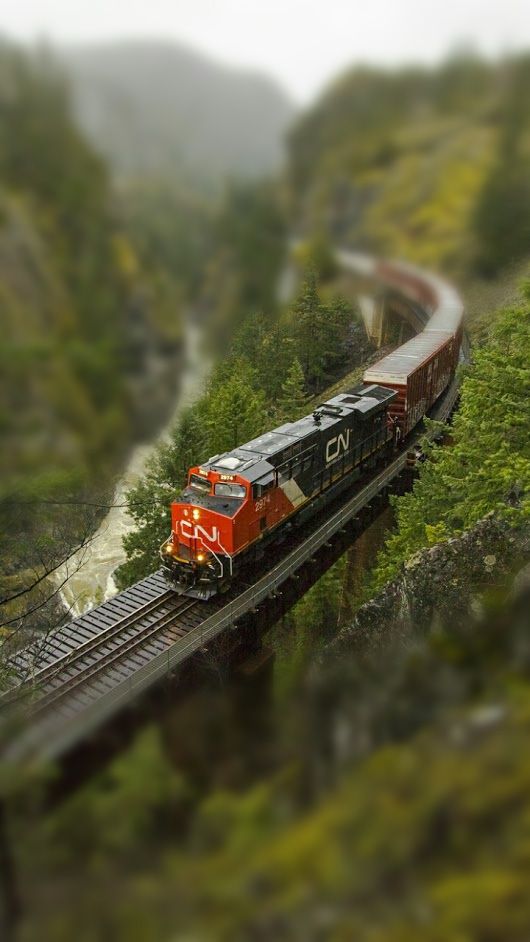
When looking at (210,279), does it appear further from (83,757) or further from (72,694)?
(72,694)

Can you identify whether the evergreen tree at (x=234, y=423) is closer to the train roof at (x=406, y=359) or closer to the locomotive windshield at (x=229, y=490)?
the train roof at (x=406, y=359)

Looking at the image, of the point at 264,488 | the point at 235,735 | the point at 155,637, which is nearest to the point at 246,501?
the point at 264,488

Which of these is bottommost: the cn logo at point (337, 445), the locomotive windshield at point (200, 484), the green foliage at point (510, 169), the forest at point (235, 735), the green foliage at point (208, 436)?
the green foliage at point (208, 436)

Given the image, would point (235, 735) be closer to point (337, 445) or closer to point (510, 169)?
point (510, 169)

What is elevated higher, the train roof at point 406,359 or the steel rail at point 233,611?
the train roof at point 406,359

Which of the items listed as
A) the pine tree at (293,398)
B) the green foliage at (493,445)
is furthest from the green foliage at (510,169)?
the pine tree at (293,398)

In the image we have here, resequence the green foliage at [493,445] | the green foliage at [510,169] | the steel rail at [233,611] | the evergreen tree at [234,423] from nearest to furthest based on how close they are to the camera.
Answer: the green foliage at [510,169] → the steel rail at [233,611] → the green foliage at [493,445] → the evergreen tree at [234,423]

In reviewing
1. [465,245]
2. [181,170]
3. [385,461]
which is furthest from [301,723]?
[385,461]
